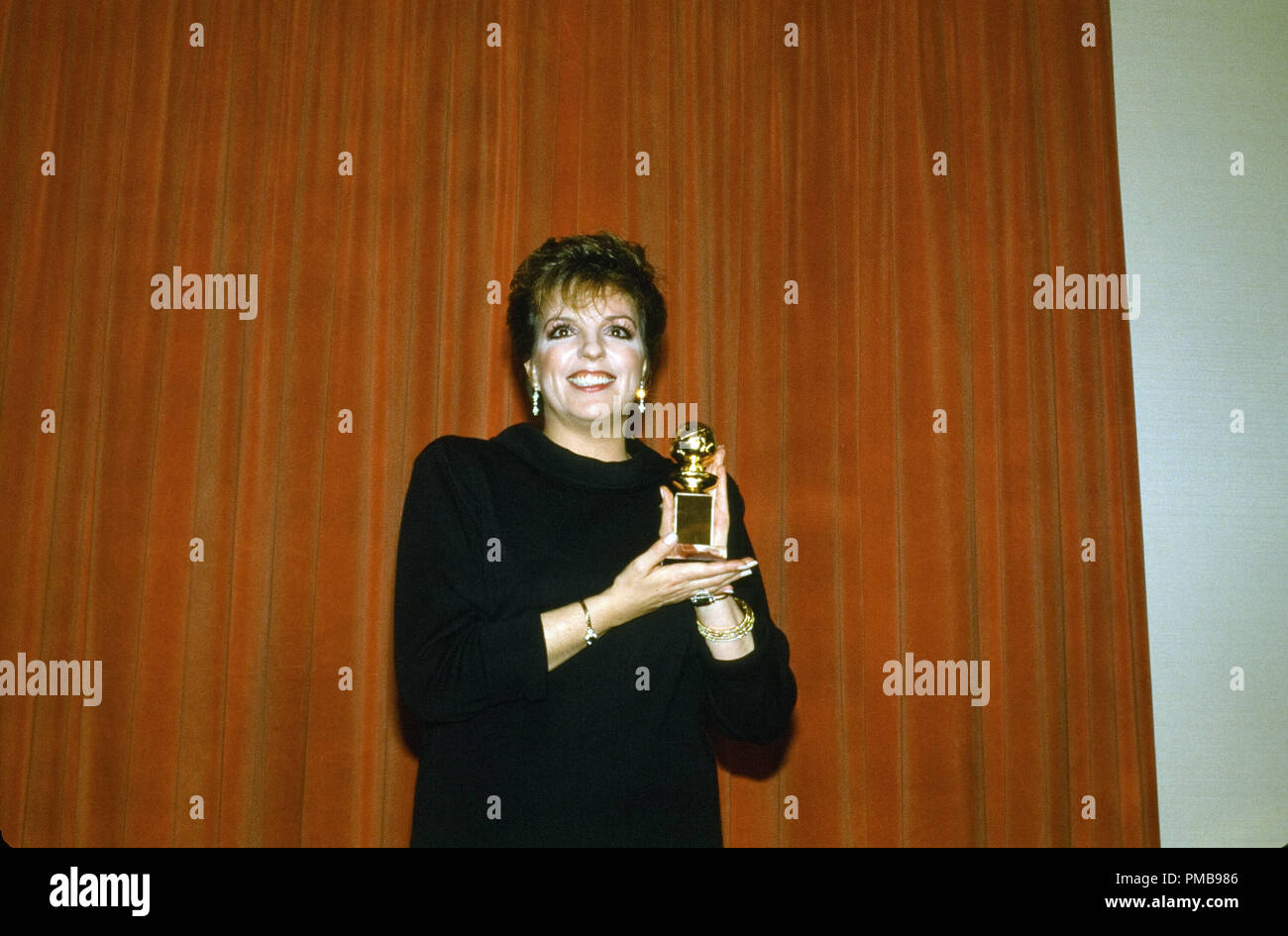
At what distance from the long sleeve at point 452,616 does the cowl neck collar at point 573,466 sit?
123mm

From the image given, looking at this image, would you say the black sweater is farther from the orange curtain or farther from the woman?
the orange curtain

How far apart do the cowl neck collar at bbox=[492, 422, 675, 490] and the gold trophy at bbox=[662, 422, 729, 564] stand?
9.0 inches

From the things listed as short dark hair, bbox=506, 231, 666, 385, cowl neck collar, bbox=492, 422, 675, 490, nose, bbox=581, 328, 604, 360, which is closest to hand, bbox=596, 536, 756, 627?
cowl neck collar, bbox=492, 422, 675, 490

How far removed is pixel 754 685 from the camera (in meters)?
1.50

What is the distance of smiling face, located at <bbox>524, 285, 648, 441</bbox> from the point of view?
1.63 m

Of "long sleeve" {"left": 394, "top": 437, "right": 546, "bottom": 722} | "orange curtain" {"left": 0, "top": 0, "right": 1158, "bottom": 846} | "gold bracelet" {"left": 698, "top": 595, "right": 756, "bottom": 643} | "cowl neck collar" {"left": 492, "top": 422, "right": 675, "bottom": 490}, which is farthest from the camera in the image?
"orange curtain" {"left": 0, "top": 0, "right": 1158, "bottom": 846}

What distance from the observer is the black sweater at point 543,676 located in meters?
1.37

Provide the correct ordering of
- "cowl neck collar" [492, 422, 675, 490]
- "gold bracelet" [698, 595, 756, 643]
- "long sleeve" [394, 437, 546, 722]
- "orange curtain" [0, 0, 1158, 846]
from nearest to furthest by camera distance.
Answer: "long sleeve" [394, 437, 546, 722] → "gold bracelet" [698, 595, 756, 643] → "cowl neck collar" [492, 422, 675, 490] → "orange curtain" [0, 0, 1158, 846]

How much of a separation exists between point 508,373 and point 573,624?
4.15 feet

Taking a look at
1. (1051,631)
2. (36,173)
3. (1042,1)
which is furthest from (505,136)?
(1051,631)

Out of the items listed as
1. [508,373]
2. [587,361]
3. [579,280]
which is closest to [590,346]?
[587,361]

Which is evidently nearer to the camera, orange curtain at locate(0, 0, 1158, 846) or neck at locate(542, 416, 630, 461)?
neck at locate(542, 416, 630, 461)

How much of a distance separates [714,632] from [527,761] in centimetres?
36

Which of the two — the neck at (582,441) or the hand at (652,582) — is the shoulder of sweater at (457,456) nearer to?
the neck at (582,441)
